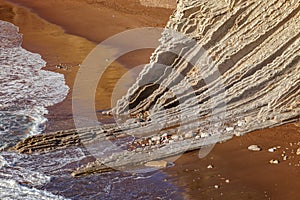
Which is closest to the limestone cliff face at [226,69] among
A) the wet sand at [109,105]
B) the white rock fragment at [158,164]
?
the wet sand at [109,105]

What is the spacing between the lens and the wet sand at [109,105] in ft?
22.6

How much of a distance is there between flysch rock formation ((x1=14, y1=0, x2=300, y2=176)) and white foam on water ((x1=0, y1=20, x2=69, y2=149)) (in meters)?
0.63

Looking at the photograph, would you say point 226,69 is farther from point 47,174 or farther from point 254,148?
point 47,174

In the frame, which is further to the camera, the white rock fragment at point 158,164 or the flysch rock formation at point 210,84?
the flysch rock formation at point 210,84

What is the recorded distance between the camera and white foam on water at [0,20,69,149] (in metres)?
9.26

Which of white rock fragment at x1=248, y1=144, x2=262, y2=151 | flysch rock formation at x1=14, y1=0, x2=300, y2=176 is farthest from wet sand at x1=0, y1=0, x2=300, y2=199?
flysch rock formation at x1=14, y1=0, x2=300, y2=176

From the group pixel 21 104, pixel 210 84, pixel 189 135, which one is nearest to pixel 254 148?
pixel 189 135

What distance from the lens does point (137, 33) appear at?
1517 cm

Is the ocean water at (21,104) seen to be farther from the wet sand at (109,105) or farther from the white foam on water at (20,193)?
the wet sand at (109,105)

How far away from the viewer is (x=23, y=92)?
11289 mm

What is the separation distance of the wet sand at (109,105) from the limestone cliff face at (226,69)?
57cm

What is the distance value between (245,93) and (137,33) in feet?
22.5

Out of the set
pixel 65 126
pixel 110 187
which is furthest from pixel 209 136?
pixel 65 126

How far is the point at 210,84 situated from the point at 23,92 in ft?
13.2
